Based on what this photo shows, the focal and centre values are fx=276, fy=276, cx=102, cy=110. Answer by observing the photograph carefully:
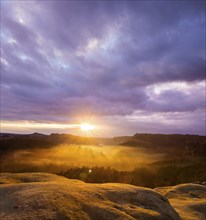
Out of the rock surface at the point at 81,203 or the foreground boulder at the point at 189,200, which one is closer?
the rock surface at the point at 81,203

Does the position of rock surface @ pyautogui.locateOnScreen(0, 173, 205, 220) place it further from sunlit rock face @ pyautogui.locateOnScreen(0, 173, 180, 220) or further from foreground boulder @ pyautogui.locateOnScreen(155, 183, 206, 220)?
foreground boulder @ pyautogui.locateOnScreen(155, 183, 206, 220)

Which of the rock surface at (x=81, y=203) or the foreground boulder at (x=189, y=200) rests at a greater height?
the rock surface at (x=81, y=203)

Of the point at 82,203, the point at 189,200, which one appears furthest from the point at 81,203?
the point at 189,200

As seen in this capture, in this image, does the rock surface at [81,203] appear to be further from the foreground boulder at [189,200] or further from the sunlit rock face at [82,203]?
the foreground boulder at [189,200]

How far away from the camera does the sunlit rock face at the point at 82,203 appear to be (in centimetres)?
513

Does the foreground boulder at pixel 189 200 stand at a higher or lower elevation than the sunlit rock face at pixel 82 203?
lower

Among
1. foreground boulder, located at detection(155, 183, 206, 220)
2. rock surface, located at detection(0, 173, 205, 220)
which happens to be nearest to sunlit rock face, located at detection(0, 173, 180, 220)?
rock surface, located at detection(0, 173, 205, 220)

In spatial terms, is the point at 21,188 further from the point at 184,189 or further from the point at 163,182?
the point at 163,182

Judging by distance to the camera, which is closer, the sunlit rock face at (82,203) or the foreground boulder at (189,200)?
the sunlit rock face at (82,203)

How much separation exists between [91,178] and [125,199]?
13.6 metres

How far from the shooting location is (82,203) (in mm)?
5684

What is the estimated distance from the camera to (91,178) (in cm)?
2003

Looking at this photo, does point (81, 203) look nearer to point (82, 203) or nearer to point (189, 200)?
point (82, 203)

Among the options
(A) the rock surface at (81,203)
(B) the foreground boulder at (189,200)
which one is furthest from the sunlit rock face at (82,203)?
(B) the foreground boulder at (189,200)
